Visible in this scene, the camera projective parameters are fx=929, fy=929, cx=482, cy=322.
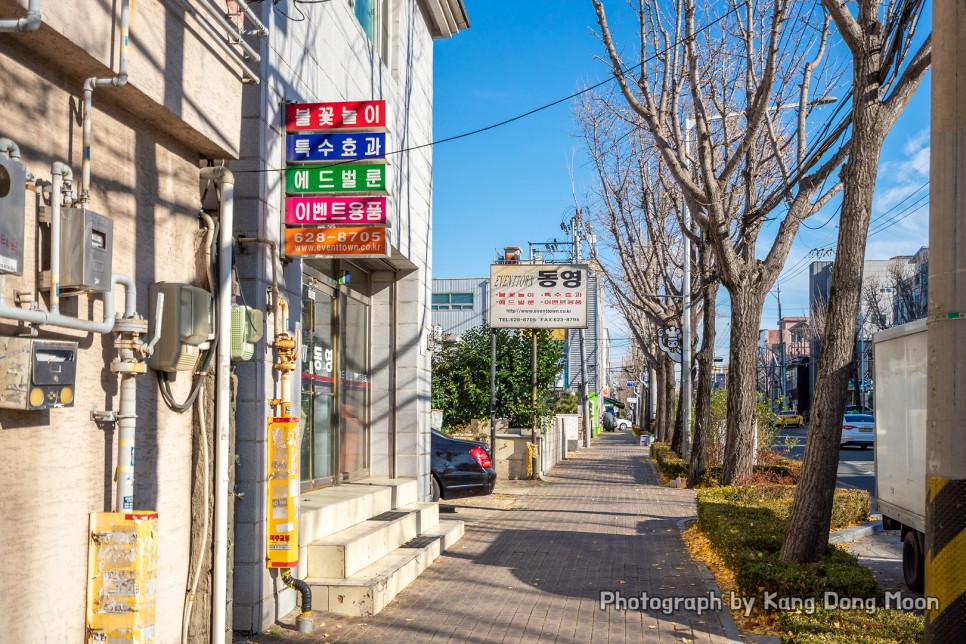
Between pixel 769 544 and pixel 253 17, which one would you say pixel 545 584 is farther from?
pixel 253 17

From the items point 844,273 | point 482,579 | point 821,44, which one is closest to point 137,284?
point 482,579

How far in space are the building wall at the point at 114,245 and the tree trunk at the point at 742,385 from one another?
1119 cm

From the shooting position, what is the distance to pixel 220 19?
Answer: 20.2 feet

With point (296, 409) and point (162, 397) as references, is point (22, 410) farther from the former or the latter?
point (296, 409)

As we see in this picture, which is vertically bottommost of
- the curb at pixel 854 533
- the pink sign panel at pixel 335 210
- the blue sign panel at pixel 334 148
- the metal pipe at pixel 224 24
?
the curb at pixel 854 533

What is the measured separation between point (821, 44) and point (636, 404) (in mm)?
88457

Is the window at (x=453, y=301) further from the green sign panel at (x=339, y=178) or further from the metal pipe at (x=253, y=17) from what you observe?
the metal pipe at (x=253, y=17)

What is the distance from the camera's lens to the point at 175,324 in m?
5.88

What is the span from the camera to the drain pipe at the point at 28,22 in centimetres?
410

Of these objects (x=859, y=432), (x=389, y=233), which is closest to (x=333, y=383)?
(x=389, y=233)

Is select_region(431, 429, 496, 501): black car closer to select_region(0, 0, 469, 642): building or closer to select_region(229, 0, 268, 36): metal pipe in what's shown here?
select_region(0, 0, 469, 642): building

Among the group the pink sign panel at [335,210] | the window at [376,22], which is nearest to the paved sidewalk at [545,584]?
the pink sign panel at [335,210]

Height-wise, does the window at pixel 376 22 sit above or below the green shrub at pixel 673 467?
above

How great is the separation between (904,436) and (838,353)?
7.15 ft
